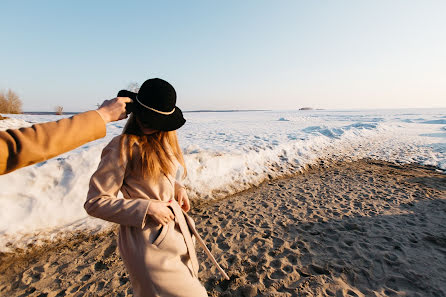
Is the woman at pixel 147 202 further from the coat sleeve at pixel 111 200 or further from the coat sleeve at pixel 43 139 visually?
the coat sleeve at pixel 43 139

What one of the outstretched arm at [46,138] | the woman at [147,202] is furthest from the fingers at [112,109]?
the woman at [147,202]

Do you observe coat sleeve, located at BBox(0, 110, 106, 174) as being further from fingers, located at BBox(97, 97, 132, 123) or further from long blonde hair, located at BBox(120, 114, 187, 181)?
long blonde hair, located at BBox(120, 114, 187, 181)

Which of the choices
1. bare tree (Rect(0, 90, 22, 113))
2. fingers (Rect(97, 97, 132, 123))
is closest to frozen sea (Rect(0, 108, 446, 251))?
fingers (Rect(97, 97, 132, 123))

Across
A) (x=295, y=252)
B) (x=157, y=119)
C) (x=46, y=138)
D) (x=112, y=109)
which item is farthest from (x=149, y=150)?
(x=295, y=252)

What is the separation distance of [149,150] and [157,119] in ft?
0.87

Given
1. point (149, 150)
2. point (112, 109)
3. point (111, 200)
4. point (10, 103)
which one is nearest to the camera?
point (112, 109)

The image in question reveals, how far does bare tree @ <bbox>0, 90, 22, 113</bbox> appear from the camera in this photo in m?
22.0

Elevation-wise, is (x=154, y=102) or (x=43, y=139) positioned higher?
(x=154, y=102)

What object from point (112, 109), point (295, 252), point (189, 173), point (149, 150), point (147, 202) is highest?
point (112, 109)

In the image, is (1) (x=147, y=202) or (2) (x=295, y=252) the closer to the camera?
(1) (x=147, y=202)

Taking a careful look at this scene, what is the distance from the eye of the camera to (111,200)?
138 cm

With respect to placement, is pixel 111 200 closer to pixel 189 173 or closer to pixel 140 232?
pixel 140 232

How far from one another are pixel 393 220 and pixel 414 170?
494cm

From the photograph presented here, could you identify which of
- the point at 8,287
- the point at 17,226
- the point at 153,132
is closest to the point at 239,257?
the point at 153,132
